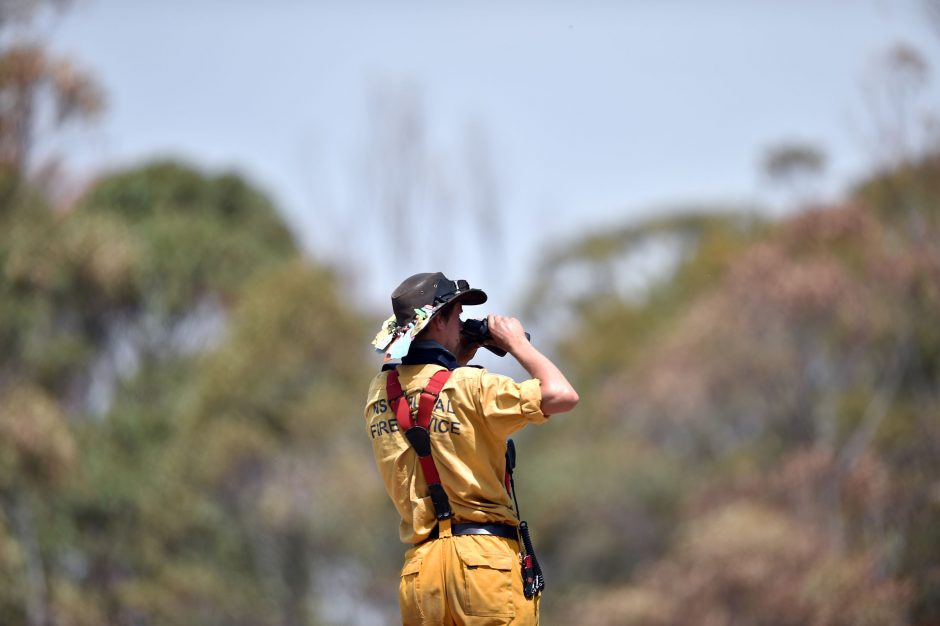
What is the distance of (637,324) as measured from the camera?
45.0 meters

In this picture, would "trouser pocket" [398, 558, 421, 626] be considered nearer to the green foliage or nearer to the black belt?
the black belt

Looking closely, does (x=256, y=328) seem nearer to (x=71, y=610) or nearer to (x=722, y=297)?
(x=71, y=610)

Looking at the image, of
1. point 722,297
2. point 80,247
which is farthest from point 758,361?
point 80,247

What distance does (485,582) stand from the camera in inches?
193

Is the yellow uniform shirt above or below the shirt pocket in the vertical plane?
above

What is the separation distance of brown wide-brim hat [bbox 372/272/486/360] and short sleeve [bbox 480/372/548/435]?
0.34 metres

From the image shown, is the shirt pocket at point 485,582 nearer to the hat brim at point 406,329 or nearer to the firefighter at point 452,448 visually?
the firefighter at point 452,448

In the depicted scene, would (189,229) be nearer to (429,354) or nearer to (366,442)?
(366,442)

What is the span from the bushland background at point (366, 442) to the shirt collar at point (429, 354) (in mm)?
17660

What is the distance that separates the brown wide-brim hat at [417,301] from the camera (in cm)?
508

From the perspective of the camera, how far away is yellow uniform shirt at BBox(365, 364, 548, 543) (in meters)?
4.88

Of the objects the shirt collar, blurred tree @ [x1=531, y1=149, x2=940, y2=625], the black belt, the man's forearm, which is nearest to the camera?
the man's forearm

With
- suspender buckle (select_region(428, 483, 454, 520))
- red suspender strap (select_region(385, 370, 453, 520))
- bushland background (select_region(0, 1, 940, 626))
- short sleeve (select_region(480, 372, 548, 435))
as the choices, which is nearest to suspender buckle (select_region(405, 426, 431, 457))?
red suspender strap (select_region(385, 370, 453, 520))

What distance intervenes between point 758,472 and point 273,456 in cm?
1028
